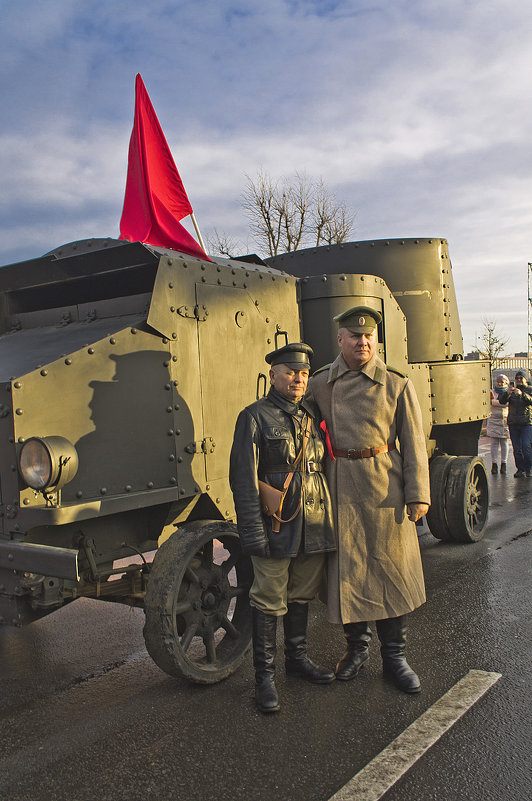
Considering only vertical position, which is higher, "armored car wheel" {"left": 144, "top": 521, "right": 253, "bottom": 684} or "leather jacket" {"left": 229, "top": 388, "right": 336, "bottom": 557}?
"leather jacket" {"left": 229, "top": 388, "right": 336, "bottom": 557}

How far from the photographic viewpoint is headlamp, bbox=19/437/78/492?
10.2ft

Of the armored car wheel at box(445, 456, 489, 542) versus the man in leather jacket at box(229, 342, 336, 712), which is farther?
the armored car wheel at box(445, 456, 489, 542)

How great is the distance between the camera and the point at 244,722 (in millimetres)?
3369

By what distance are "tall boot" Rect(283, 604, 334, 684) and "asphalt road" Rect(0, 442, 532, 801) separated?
8cm

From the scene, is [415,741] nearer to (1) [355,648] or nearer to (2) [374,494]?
(1) [355,648]

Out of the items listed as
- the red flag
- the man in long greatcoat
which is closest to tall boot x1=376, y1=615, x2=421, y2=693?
the man in long greatcoat

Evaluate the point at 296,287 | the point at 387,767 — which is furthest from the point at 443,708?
the point at 296,287

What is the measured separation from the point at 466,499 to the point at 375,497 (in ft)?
10.5

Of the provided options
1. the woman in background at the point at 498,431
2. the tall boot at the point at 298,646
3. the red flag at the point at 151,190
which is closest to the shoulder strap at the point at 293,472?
the tall boot at the point at 298,646

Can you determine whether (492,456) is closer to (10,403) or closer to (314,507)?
(314,507)

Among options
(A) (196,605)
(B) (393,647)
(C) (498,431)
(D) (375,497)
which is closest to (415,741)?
(B) (393,647)

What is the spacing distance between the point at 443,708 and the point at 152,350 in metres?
2.36

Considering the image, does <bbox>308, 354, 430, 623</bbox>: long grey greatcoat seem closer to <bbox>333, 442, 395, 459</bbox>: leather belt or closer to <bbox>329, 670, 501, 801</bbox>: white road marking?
<bbox>333, 442, 395, 459</bbox>: leather belt

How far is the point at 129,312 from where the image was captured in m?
4.14
